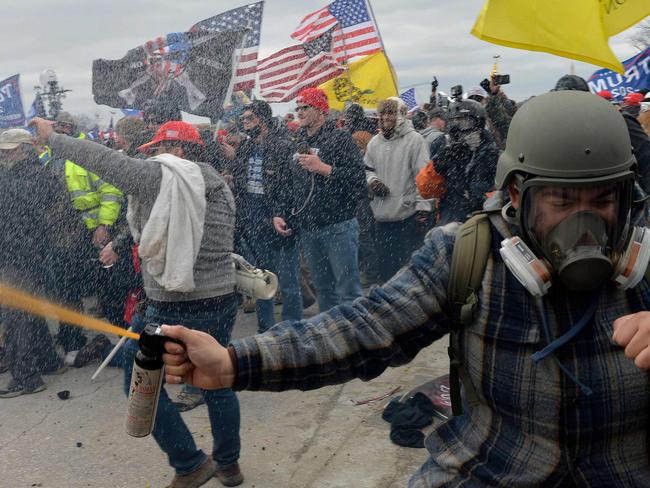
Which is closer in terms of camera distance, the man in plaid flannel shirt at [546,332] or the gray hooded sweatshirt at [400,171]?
the man in plaid flannel shirt at [546,332]

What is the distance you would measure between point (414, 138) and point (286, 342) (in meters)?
5.17

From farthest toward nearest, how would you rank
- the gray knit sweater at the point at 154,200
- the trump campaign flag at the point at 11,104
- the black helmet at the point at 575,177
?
1. the trump campaign flag at the point at 11,104
2. the gray knit sweater at the point at 154,200
3. the black helmet at the point at 575,177

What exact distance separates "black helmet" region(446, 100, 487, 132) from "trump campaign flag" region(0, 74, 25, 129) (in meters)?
14.9

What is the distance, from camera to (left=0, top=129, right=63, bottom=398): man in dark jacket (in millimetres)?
6121

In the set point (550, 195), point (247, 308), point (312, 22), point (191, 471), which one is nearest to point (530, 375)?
point (550, 195)

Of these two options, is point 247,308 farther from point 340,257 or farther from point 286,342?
point 286,342

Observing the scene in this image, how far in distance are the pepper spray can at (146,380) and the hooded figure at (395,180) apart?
4892mm

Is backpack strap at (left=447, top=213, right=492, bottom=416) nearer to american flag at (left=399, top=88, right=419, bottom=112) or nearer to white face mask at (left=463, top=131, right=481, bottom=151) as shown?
white face mask at (left=463, top=131, right=481, bottom=151)

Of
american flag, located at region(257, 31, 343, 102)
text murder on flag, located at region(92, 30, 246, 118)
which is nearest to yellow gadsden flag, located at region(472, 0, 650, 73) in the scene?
text murder on flag, located at region(92, 30, 246, 118)

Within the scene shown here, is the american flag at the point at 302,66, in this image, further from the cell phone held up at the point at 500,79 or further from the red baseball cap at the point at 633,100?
the red baseball cap at the point at 633,100

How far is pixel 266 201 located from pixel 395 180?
1247 millimetres

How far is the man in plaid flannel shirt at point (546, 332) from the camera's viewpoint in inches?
64.6

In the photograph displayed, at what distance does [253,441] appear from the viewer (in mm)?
4727

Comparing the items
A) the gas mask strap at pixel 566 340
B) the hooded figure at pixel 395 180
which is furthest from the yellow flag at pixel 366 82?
the gas mask strap at pixel 566 340
